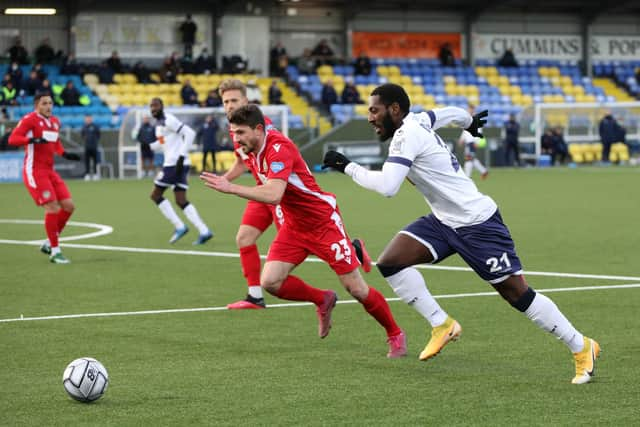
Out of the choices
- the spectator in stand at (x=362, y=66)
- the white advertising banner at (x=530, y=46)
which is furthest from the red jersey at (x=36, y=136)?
the white advertising banner at (x=530, y=46)

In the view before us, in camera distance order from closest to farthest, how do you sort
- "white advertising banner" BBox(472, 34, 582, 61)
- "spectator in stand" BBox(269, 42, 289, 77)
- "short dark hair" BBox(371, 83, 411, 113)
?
"short dark hair" BBox(371, 83, 411, 113), "spectator in stand" BBox(269, 42, 289, 77), "white advertising banner" BBox(472, 34, 582, 61)

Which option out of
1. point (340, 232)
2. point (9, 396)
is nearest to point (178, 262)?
point (340, 232)

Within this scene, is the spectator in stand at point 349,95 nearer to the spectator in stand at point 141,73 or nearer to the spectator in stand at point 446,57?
the spectator in stand at point 141,73

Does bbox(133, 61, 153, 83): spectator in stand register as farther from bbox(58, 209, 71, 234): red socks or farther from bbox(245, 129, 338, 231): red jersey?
bbox(245, 129, 338, 231): red jersey

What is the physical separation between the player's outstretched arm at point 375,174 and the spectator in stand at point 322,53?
43.4 meters

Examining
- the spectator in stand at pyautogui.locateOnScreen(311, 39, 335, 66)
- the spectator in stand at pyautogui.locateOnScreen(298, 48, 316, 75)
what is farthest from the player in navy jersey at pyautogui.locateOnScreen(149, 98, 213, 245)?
the spectator in stand at pyautogui.locateOnScreen(311, 39, 335, 66)

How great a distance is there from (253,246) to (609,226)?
9.82 metres

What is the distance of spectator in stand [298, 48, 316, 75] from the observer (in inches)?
1996

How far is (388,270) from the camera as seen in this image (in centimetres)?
849

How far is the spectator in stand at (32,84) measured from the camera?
134ft

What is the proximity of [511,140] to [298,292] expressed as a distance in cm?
3519

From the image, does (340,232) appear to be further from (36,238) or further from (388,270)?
(36,238)

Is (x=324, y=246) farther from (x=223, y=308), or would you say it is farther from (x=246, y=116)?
(x=223, y=308)

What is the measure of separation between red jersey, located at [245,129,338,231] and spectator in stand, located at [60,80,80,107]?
33513 millimetres
